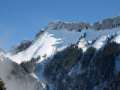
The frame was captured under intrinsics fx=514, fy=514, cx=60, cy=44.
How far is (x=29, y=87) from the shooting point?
105 metres

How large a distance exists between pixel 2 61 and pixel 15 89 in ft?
20.1

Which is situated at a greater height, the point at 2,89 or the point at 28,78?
the point at 28,78

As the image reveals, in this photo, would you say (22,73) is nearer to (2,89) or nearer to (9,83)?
(9,83)

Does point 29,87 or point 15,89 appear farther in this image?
point 29,87

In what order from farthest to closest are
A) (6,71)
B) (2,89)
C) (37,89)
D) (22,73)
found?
1. (37,89)
2. (22,73)
3. (6,71)
4. (2,89)

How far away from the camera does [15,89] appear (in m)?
98.5

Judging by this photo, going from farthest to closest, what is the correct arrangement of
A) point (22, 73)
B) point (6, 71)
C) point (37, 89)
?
point (37, 89) → point (22, 73) → point (6, 71)

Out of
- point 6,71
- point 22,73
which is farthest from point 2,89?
point 22,73

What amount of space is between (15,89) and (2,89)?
41144 mm

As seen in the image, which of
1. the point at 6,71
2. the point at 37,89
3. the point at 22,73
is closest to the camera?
the point at 6,71

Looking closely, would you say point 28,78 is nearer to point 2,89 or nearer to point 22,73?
point 22,73

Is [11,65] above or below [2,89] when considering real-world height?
above

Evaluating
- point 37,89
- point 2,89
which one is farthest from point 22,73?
point 2,89

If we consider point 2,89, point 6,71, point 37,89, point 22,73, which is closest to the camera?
point 2,89
